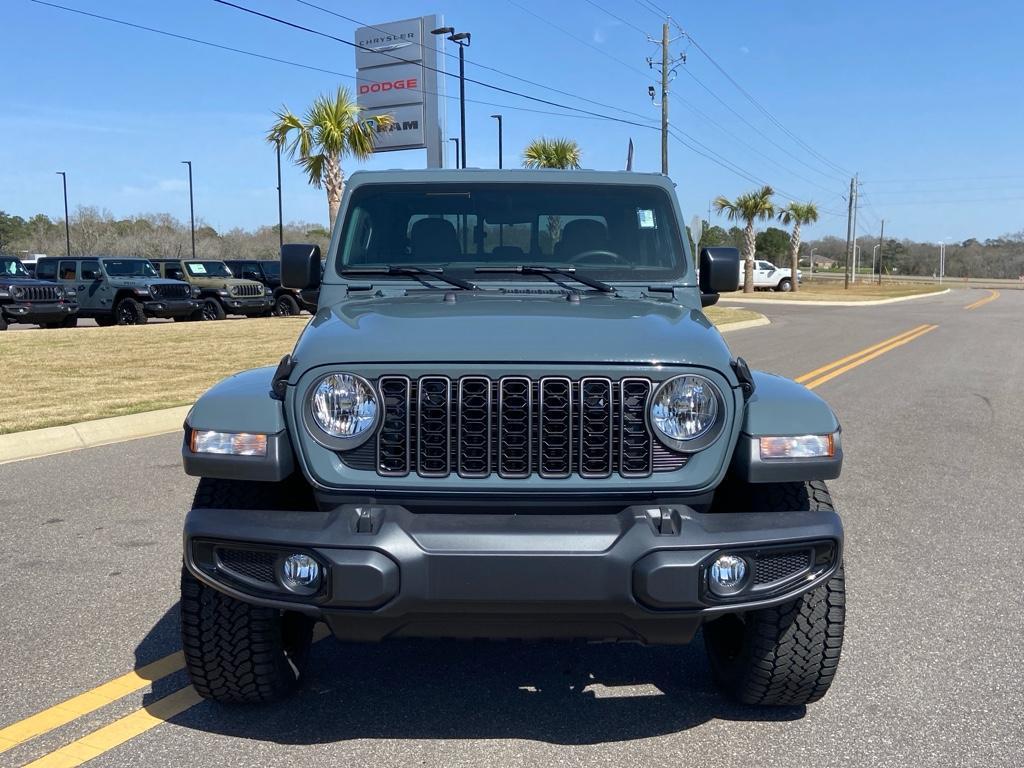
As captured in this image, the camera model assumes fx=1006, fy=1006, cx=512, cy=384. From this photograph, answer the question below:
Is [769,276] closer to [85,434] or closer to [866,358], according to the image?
[866,358]

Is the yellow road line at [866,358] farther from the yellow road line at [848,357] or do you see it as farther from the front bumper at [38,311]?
the front bumper at [38,311]

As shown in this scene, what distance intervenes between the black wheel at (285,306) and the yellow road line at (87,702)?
990 inches

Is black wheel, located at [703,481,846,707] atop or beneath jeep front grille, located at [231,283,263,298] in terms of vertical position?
beneath

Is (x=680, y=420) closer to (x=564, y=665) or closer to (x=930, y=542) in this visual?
(x=564, y=665)

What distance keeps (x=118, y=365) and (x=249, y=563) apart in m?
12.2

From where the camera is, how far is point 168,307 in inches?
967

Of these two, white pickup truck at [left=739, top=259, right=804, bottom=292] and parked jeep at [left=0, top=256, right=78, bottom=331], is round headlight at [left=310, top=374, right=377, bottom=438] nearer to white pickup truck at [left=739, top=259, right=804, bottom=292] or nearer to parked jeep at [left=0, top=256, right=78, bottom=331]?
parked jeep at [left=0, top=256, right=78, bottom=331]

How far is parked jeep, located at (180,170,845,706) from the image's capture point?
278 cm

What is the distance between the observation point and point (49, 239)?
96.7 metres

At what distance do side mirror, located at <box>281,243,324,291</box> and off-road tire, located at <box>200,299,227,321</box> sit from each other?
76.5 ft

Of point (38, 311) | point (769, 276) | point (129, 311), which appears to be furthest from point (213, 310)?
point (769, 276)

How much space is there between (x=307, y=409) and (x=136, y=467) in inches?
202

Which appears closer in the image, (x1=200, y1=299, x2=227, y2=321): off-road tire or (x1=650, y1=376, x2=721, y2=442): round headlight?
(x1=650, y1=376, x2=721, y2=442): round headlight

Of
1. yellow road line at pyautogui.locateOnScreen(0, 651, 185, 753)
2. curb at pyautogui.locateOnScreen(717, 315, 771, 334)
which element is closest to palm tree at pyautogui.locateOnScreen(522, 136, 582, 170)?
curb at pyautogui.locateOnScreen(717, 315, 771, 334)
